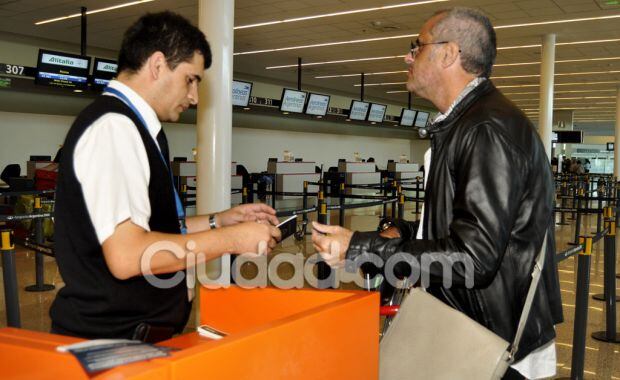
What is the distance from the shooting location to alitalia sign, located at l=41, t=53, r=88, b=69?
1070 cm

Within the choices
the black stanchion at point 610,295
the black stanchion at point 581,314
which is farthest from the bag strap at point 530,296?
the black stanchion at point 610,295

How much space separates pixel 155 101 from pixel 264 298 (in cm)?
67

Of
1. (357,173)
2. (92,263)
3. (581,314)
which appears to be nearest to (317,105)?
(357,173)

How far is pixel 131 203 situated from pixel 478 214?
35.5 inches

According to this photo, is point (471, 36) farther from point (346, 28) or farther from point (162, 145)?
point (346, 28)

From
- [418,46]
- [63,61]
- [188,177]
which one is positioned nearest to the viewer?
[418,46]

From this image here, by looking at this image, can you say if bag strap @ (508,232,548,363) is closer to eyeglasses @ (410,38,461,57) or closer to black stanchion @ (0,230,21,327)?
eyeglasses @ (410,38,461,57)

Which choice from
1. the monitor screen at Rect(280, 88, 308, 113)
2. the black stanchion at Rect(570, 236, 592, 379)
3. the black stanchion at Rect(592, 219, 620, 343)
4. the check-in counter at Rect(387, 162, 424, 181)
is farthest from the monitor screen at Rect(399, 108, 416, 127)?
the black stanchion at Rect(570, 236, 592, 379)

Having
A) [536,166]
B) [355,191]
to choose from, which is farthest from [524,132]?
[355,191]

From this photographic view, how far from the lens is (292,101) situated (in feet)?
52.6

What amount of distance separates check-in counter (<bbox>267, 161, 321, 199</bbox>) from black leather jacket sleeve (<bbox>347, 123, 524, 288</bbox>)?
1307 cm

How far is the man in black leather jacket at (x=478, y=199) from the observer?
5.04 ft

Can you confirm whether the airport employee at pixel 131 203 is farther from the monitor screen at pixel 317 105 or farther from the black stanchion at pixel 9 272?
the monitor screen at pixel 317 105

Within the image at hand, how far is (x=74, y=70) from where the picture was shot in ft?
36.3
